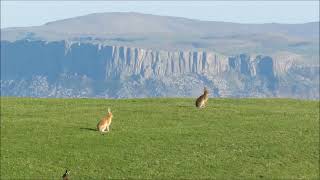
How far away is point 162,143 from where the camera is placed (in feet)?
130

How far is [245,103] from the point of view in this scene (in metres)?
57.9

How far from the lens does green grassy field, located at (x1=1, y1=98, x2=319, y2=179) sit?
3469 cm

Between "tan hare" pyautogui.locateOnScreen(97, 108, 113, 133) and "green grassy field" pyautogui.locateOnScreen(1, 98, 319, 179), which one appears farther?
"tan hare" pyautogui.locateOnScreen(97, 108, 113, 133)

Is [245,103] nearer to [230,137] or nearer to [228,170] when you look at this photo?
[230,137]

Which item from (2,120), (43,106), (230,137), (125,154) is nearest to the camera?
(125,154)

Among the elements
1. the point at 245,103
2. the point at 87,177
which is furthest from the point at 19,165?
the point at 245,103

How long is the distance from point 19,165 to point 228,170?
10.9m

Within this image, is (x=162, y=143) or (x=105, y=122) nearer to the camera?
(x=162, y=143)

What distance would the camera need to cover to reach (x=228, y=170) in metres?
34.9

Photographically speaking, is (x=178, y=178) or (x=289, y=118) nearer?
(x=178, y=178)

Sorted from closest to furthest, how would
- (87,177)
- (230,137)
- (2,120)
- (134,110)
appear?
1. (87,177)
2. (230,137)
3. (2,120)
4. (134,110)

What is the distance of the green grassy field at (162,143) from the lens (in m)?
34.7

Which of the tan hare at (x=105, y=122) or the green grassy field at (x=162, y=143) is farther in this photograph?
the tan hare at (x=105, y=122)

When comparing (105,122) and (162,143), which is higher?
(105,122)
